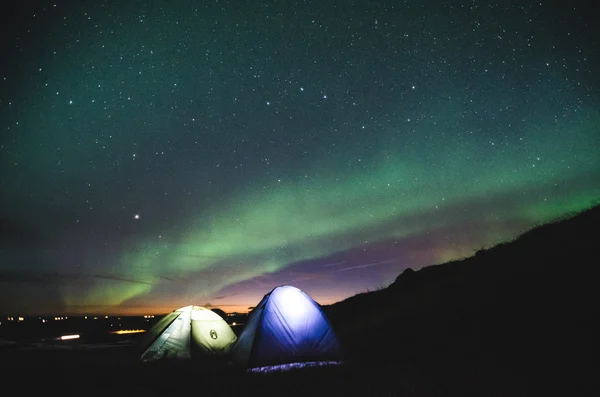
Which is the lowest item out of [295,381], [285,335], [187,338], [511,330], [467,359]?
[467,359]

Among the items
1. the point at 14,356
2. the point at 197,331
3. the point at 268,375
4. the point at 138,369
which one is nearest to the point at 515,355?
the point at 268,375

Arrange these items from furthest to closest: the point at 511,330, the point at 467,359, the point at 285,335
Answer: the point at 285,335, the point at 511,330, the point at 467,359

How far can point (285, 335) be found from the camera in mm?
8664

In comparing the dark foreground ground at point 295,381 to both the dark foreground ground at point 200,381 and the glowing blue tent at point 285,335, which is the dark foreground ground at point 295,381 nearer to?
the dark foreground ground at point 200,381

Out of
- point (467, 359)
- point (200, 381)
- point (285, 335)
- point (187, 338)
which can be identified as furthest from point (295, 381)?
point (187, 338)

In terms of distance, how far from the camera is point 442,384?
19.5ft

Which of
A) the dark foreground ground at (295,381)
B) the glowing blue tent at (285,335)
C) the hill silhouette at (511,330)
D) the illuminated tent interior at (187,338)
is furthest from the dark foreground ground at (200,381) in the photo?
the hill silhouette at (511,330)

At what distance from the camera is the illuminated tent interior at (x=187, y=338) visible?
1038cm

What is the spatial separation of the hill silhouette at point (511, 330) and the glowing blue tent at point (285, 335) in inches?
53.5

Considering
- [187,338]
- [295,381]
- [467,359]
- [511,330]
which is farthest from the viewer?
[187,338]

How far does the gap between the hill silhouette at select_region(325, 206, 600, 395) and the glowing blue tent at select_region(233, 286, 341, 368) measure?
1359 mm

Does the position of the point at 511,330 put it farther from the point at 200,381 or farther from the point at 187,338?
the point at 187,338

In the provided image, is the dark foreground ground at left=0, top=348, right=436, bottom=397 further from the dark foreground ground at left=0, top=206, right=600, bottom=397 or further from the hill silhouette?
the hill silhouette

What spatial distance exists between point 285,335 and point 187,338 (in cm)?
417
